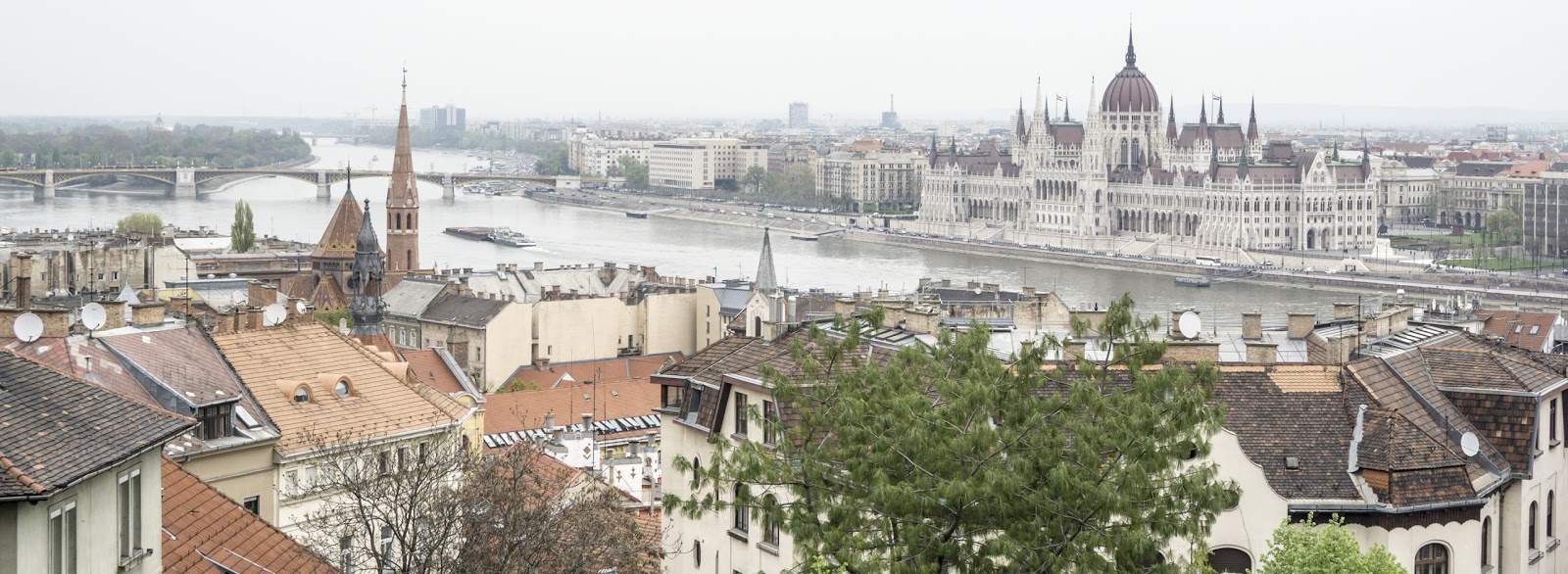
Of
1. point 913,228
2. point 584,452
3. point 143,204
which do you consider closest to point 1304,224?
point 913,228

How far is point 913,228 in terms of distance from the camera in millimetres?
76500

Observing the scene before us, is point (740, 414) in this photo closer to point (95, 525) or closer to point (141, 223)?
point (95, 525)

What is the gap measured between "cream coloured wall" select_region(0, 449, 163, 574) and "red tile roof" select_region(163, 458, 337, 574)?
0.98 metres

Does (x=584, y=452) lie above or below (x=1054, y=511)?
below

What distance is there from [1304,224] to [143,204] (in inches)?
1492

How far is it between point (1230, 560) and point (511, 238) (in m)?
55.9

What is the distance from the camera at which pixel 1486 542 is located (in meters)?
8.38

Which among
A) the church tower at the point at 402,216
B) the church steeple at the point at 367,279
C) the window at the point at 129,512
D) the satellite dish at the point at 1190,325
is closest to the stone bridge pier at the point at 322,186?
the church tower at the point at 402,216

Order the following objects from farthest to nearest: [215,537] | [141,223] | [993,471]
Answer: [141,223]
[215,537]
[993,471]

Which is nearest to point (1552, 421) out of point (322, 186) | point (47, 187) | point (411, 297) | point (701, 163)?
point (411, 297)

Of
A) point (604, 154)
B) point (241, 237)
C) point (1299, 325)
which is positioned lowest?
point (241, 237)

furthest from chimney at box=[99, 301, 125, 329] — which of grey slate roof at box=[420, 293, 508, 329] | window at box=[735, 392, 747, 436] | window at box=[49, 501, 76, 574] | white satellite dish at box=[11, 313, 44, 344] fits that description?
grey slate roof at box=[420, 293, 508, 329]

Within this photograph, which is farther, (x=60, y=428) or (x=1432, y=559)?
(x=1432, y=559)

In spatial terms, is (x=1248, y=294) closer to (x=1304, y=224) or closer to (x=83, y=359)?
(x=1304, y=224)
